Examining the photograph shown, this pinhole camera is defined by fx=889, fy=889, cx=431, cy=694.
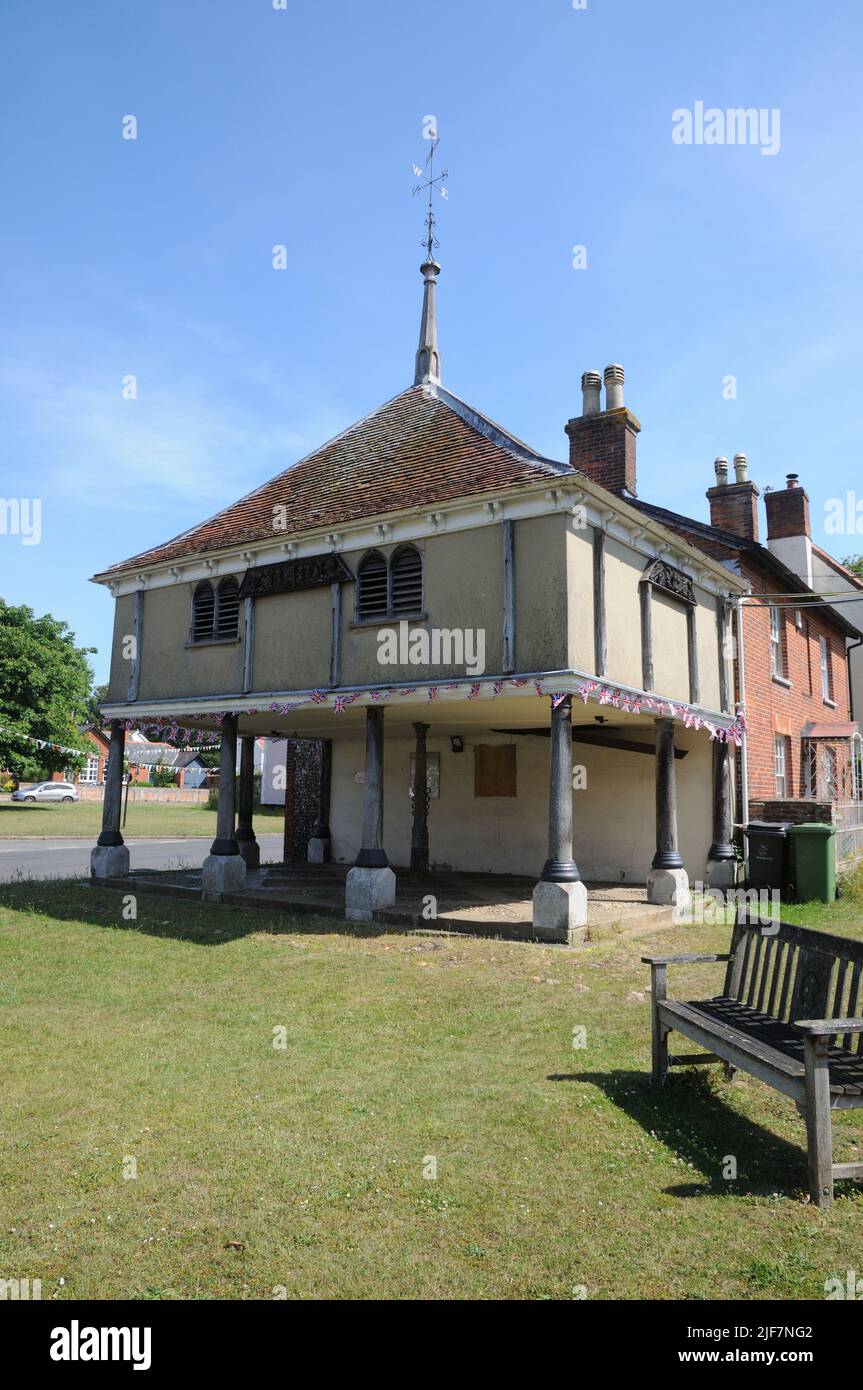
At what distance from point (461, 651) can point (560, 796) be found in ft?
7.74

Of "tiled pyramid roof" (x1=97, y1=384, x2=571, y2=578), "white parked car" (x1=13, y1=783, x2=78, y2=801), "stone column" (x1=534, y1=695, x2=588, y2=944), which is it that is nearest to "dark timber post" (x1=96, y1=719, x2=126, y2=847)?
"tiled pyramid roof" (x1=97, y1=384, x2=571, y2=578)

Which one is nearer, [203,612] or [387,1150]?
[387,1150]

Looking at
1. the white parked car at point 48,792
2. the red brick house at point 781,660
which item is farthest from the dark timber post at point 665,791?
the white parked car at point 48,792

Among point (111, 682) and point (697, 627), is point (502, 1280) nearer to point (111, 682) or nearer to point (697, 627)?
point (697, 627)

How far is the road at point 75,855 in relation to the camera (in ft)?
64.0

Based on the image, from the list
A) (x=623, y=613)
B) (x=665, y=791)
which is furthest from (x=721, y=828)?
(x=623, y=613)

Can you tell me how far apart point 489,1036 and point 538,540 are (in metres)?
6.54

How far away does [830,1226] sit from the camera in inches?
154

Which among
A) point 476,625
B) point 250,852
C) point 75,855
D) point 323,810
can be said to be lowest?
point 75,855

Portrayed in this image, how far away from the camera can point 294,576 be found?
1406cm

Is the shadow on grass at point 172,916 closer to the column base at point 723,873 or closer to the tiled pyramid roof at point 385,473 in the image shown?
the tiled pyramid roof at point 385,473

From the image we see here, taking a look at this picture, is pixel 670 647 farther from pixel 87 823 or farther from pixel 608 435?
pixel 87 823

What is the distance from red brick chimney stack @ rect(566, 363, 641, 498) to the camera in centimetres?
1722

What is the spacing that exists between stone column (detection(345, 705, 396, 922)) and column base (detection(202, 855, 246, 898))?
107 inches
